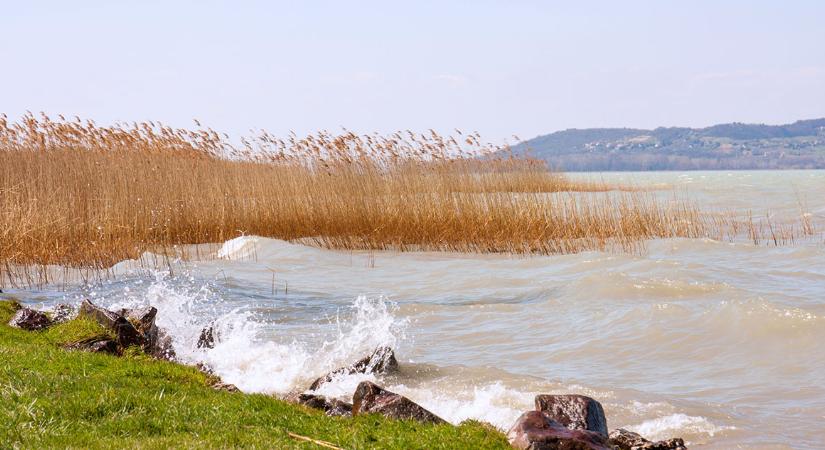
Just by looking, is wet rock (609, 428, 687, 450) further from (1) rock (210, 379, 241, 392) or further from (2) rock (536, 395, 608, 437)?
(1) rock (210, 379, 241, 392)

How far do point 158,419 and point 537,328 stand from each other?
6561 mm

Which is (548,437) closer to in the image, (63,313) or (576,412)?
(576,412)

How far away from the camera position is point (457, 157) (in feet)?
60.3

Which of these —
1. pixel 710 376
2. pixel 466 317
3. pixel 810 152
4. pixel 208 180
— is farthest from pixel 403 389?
pixel 810 152

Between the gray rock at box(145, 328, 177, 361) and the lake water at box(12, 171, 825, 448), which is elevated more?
the gray rock at box(145, 328, 177, 361)

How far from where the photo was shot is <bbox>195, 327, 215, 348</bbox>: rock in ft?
33.3

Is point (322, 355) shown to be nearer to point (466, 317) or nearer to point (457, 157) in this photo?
point (466, 317)

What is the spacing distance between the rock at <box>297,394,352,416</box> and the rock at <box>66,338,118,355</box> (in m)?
2.59

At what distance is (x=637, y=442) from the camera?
20.5 ft

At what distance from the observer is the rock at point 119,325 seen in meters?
9.50

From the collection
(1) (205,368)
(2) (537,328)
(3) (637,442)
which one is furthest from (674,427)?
(1) (205,368)

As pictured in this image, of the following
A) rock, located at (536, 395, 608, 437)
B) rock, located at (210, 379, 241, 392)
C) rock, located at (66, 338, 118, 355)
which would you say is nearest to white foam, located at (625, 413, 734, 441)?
rock, located at (536, 395, 608, 437)

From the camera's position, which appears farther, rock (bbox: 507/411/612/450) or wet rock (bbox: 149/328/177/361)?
wet rock (bbox: 149/328/177/361)

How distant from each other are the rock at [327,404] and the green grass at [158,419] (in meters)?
0.30
